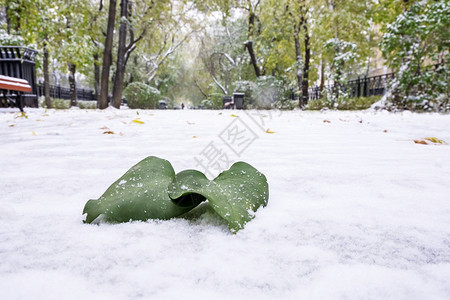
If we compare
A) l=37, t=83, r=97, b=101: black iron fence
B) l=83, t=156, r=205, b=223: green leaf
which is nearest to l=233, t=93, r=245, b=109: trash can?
l=37, t=83, r=97, b=101: black iron fence

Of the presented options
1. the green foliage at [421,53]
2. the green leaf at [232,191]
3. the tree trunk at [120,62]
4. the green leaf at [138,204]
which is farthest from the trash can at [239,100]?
the green leaf at [138,204]

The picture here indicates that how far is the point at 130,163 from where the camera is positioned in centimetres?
155

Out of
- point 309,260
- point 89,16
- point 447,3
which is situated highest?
point 89,16

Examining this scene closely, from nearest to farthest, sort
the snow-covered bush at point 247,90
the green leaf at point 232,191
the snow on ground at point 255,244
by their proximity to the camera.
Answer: the snow on ground at point 255,244, the green leaf at point 232,191, the snow-covered bush at point 247,90

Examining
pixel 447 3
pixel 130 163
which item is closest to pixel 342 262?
pixel 130 163

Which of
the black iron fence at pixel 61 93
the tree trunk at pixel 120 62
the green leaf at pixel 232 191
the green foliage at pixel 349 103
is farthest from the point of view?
the black iron fence at pixel 61 93

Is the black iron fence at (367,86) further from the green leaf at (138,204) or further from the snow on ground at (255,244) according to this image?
the green leaf at (138,204)

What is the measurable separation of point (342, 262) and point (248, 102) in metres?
13.5

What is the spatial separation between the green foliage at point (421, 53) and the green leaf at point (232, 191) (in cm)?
713

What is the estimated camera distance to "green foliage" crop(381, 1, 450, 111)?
245 inches

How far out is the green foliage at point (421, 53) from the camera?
6226mm

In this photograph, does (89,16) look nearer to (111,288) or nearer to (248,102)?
(248,102)

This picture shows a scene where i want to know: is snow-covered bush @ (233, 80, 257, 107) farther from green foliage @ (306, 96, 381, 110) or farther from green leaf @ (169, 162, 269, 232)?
green leaf @ (169, 162, 269, 232)

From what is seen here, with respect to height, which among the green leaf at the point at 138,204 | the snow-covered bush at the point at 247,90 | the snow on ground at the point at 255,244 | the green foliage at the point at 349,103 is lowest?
the snow on ground at the point at 255,244
